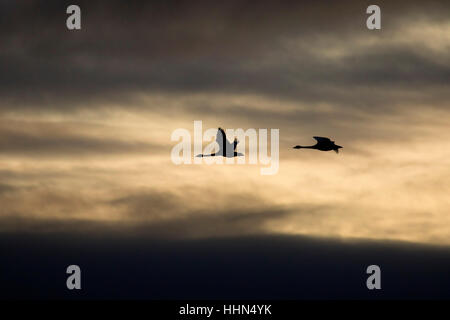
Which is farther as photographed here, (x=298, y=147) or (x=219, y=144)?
(x=298, y=147)

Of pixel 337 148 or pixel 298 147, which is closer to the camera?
pixel 337 148

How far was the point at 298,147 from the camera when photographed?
116m

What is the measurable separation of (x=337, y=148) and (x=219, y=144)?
16342 millimetres

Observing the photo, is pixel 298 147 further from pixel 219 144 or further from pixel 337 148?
pixel 219 144

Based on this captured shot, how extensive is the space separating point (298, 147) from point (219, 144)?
17.5 m

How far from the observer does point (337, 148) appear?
108625mm

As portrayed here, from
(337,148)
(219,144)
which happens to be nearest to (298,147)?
(337,148)

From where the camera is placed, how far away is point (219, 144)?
102 meters

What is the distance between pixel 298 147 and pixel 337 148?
8.78m
